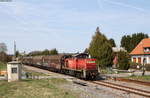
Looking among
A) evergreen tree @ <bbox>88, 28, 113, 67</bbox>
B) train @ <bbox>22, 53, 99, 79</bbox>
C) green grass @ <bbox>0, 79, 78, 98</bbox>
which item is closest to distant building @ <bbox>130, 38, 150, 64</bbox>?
evergreen tree @ <bbox>88, 28, 113, 67</bbox>

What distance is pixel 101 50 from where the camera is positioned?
143 feet

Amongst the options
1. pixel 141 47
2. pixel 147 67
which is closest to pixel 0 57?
pixel 141 47

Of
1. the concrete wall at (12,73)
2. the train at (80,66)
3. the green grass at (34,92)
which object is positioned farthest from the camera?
the train at (80,66)

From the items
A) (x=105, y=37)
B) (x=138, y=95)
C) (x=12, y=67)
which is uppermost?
(x=105, y=37)

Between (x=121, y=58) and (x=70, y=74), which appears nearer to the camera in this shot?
(x=70, y=74)

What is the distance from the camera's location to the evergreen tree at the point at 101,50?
142 feet

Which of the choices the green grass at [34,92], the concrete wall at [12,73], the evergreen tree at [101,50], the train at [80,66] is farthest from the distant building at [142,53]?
the green grass at [34,92]

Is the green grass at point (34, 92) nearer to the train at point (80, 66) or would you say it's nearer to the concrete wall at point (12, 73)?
the concrete wall at point (12, 73)

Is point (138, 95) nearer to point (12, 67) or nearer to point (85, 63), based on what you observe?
point (85, 63)

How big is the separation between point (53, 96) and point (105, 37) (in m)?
34.7

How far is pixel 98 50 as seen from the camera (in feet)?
145

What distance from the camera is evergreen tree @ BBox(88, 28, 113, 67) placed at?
43344 mm

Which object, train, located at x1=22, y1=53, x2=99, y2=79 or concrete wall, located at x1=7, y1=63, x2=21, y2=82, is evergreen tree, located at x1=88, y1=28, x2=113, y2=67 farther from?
concrete wall, located at x1=7, y1=63, x2=21, y2=82

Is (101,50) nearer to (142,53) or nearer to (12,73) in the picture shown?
(142,53)
